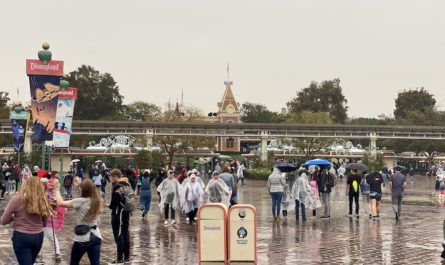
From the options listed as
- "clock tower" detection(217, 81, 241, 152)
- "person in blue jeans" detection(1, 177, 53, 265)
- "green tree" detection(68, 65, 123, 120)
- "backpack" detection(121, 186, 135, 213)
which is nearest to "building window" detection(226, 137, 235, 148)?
"clock tower" detection(217, 81, 241, 152)

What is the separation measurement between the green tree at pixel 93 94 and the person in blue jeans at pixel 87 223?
80390 millimetres

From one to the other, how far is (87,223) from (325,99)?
308 feet

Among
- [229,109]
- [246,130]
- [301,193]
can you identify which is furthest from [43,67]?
[229,109]

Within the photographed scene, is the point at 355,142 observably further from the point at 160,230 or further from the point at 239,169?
the point at 160,230

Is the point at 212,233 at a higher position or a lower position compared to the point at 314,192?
lower

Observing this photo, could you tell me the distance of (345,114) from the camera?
4016 inches

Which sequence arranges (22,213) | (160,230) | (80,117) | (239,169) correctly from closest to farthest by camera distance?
(22,213)
(160,230)
(239,169)
(80,117)

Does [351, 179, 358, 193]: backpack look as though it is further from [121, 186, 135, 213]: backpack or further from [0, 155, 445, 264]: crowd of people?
[121, 186, 135, 213]: backpack

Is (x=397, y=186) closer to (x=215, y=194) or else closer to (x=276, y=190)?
(x=276, y=190)

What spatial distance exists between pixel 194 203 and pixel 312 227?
312cm

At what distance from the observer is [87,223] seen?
8.95m

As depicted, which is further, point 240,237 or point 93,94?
point 93,94

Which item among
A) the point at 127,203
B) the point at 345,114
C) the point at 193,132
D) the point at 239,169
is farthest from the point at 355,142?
the point at 127,203

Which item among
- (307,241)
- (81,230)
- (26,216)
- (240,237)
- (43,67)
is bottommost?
(307,241)
